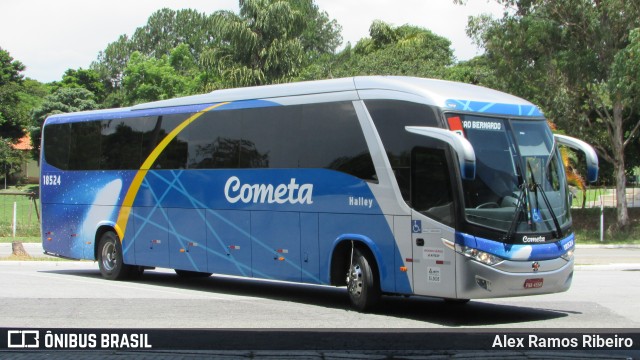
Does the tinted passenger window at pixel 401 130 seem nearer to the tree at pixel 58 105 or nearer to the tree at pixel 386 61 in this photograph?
the tree at pixel 386 61

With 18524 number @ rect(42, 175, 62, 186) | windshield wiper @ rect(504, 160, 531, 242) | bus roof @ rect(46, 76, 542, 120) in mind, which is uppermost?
bus roof @ rect(46, 76, 542, 120)

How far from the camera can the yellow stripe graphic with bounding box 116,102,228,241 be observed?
53.8ft

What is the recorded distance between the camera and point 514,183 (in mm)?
11789

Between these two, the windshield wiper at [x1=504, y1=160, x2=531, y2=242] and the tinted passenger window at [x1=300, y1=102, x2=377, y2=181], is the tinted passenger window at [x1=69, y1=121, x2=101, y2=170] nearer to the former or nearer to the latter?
the tinted passenger window at [x1=300, y1=102, x2=377, y2=181]

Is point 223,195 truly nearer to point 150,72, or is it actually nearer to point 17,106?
point 150,72

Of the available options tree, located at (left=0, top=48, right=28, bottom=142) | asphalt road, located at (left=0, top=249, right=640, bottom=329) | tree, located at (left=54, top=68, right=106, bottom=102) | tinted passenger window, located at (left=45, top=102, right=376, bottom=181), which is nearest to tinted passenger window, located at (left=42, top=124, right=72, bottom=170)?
tinted passenger window, located at (left=45, top=102, right=376, bottom=181)

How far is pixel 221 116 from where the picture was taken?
15.6m

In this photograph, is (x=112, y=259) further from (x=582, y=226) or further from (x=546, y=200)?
(x=582, y=226)

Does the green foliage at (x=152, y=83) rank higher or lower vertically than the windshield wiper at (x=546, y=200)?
higher

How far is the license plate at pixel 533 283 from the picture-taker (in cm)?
1169

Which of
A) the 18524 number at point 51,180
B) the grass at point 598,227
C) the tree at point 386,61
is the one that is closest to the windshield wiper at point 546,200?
the 18524 number at point 51,180

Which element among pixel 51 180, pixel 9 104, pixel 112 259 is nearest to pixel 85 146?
pixel 51 180

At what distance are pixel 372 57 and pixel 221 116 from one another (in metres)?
33.9

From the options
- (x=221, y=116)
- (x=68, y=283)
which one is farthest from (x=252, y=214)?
(x=68, y=283)
